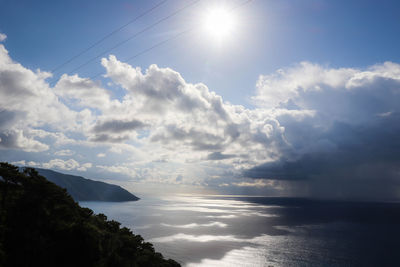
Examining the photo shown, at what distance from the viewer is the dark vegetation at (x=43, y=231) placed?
2675cm

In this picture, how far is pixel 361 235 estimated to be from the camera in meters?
132

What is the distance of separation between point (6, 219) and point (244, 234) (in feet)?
432

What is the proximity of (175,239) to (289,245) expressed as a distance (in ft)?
185

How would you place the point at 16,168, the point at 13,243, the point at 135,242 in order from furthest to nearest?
the point at 135,242 → the point at 16,168 → the point at 13,243

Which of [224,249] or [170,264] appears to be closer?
[170,264]

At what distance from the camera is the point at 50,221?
3141cm

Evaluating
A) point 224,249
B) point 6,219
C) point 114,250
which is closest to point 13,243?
point 6,219

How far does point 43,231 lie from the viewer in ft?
97.9

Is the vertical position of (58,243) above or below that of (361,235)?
above

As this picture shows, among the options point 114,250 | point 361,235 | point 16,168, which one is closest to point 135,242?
point 114,250

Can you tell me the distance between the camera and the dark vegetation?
2675 centimetres

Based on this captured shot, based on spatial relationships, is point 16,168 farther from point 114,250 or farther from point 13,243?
point 114,250

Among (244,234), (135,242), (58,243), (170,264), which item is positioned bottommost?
(244,234)

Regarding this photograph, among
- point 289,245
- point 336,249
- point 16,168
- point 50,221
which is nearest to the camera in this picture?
point 50,221
